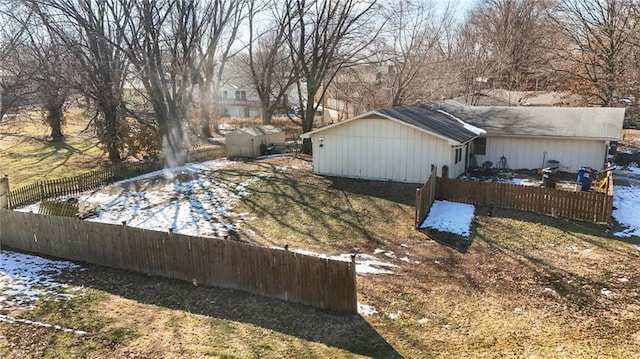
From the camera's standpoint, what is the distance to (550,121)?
23672mm

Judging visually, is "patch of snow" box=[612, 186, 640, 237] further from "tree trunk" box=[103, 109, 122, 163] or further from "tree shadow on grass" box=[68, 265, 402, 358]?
"tree trunk" box=[103, 109, 122, 163]

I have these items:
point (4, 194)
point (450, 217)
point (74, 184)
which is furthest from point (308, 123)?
point (4, 194)

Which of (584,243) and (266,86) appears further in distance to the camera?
(266,86)

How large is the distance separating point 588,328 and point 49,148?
41.2 metres

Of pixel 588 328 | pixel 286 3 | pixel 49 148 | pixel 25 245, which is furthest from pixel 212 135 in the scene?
pixel 588 328

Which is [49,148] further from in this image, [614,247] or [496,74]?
[496,74]

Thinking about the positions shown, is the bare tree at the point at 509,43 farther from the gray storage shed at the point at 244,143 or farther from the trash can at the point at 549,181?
the trash can at the point at 549,181

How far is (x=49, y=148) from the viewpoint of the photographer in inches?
1490

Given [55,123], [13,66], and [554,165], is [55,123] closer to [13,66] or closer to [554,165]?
[13,66]

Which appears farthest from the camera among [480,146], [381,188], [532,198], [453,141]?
[480,146]

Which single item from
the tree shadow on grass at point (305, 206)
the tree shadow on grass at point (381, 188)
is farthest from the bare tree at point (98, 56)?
the tree shadow on grass at point (381, 188)

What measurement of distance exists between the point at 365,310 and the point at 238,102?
208 ft

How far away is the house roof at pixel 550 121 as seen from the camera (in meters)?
22.0

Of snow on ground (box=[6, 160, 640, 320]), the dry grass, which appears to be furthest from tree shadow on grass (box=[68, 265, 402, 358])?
the dry grass
